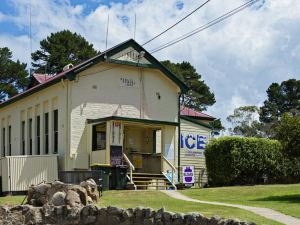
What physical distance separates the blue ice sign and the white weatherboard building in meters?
1.77

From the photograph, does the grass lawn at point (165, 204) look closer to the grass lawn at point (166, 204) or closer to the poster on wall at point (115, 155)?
the grass lawn at point (166, 204)

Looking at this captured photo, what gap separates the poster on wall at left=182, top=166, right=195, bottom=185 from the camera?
33.5 meters

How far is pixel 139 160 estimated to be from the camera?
1283 inches

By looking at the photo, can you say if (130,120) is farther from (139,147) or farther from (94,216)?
(94,216)

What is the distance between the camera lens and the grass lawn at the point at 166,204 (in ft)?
50.5

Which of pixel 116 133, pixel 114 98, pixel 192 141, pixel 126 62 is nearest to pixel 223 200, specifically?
pixel 116 133

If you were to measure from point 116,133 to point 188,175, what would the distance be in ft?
19.0

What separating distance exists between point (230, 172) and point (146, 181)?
A: 4299 mm

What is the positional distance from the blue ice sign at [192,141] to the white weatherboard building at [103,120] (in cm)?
177

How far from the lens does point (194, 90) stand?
81.8 meters

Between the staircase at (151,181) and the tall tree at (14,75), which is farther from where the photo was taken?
the tall tree at (14,75)

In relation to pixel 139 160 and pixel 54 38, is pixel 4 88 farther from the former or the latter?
pixel 139 160

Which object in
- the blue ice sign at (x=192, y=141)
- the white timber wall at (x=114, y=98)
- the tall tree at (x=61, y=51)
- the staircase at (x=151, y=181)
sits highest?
the tall tree at (x=61, y=51)

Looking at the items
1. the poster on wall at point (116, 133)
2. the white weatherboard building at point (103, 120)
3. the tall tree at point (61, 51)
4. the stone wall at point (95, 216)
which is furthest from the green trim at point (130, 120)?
the tall tree at point (61, 51)
